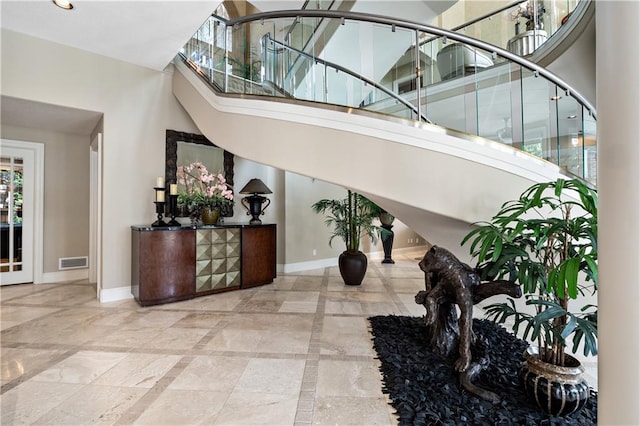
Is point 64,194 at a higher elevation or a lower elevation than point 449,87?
lower

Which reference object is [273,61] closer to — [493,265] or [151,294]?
[151,294]

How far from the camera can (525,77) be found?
3514 millimetres

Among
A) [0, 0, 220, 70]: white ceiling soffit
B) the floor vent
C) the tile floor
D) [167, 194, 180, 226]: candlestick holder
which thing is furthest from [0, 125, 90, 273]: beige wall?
[167, 194, 180, 226]: candlestick holder

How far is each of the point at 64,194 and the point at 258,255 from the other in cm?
341

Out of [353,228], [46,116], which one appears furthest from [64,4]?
[353,228]

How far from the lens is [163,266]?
3.77 metres

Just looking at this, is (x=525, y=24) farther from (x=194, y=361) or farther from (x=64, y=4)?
(x=194, y=361)

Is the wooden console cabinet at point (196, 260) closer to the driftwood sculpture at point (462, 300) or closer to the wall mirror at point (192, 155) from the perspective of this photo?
the wall mirror at point (192, 155)

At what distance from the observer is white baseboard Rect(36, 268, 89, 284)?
4887mm

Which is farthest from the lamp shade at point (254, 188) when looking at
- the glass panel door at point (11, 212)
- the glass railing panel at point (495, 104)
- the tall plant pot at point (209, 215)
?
the glass panel door at point (11, 212)

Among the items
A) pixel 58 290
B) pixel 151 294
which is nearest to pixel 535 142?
pixel 151 294

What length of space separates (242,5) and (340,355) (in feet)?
26.7

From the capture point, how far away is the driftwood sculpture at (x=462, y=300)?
202cm

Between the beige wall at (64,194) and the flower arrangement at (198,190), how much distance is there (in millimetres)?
2126
